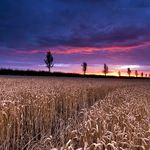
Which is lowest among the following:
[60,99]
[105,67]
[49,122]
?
[49,122]

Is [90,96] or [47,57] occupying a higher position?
[47,57]

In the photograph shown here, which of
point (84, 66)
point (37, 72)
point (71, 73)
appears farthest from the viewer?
point (84, 66)

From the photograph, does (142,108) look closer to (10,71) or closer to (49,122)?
(49,122)

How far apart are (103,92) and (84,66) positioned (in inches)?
2530

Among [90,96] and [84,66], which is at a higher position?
[84,66]

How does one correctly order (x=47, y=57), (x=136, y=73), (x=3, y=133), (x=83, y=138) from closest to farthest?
(x=83, y=138), (x=3, y=133), (x=47, y=57), (x=136, y=73)

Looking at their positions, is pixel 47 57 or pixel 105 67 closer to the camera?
pixel 47 57

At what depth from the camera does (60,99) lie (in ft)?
18.7

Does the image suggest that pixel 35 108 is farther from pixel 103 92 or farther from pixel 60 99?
pixel 103 92

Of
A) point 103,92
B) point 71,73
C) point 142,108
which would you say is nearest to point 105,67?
point 71,73

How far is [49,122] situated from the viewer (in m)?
3.94

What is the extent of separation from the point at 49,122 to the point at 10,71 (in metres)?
36.3

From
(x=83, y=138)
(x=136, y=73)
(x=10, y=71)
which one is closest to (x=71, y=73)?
(x=10, y=71)

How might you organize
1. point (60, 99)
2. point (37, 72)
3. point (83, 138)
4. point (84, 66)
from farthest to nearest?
point (84, 66), point (37, 72), point (60, 99), point (83, 138)
